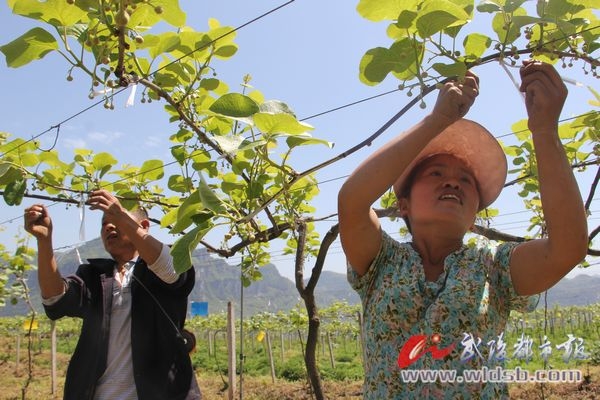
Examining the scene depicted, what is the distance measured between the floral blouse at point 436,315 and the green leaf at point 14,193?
1.36 metres

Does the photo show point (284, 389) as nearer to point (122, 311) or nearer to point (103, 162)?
point (103, 162)

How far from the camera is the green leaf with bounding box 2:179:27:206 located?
1843 mm

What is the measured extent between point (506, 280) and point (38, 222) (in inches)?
60.5

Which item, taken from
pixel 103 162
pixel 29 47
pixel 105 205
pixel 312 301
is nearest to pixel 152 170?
pixel 103 162

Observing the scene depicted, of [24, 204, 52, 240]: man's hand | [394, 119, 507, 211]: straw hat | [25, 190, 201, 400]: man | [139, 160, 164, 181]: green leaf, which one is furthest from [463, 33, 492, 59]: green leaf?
[24, 204, 52, 240]: man's hand

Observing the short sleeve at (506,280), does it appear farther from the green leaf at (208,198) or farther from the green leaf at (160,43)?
the green leaf at (160,43)

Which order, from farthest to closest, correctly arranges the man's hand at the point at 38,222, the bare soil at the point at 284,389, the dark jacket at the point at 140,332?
the bare soil at the point at 284,389 → the man's hand at the point at 38,222 → the dark jacket at the point at 140,332

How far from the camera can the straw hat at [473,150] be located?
45.8 inches

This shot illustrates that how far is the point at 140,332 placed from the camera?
5.75 feet

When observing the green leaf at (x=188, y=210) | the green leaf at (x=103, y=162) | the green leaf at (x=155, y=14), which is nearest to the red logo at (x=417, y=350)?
the green leaf at (x=188, y=210)

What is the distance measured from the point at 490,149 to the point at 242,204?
78 centimetres

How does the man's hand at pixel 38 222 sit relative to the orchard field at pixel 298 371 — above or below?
above

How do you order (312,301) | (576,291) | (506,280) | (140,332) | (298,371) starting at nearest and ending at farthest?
(506,280), (140,332), (312,301), (298,371), (576,291)

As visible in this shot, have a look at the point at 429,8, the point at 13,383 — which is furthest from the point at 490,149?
the point at 13,383
